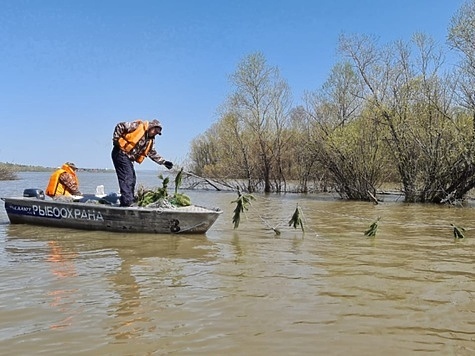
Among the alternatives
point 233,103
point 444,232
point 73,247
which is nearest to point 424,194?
point 444,232

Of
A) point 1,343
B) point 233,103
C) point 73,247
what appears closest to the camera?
point 1,343

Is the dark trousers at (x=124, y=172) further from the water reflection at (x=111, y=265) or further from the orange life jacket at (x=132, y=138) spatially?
the water reflection at (x=111, y=265)

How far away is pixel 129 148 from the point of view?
1004 cm

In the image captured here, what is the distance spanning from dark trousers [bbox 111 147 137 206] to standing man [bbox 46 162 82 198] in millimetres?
2167

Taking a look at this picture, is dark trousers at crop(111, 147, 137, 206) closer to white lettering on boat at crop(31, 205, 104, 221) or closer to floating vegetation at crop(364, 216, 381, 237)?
white lettering on boat at crop(31, 205, 104, 221)

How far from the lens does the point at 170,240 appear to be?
30.3ft

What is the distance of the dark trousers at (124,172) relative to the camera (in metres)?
10.1

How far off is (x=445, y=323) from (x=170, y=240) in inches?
229

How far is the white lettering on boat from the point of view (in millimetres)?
10354

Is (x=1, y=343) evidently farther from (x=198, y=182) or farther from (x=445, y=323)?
(x=198, y=182)

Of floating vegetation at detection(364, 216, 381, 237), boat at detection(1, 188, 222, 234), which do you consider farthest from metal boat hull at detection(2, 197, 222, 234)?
floating vegetation at detection(364, 216, 381, 237)

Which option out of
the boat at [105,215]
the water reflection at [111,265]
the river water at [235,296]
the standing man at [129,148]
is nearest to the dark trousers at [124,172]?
the standing man at [129,148]

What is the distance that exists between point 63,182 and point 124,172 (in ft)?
8.02

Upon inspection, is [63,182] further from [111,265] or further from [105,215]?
[111,265]
